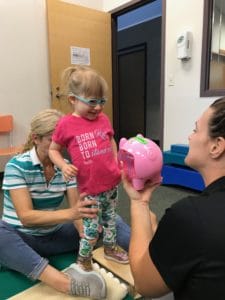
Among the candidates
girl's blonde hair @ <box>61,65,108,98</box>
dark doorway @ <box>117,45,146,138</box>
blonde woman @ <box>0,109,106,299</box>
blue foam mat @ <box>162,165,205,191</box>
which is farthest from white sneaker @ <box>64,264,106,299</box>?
dark doorway @ <box>117,45,146,138</box>

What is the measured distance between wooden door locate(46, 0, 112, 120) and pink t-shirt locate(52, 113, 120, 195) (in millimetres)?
2021

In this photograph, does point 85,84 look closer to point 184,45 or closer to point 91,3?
point 184,45

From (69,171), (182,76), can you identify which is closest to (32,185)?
(69,171)

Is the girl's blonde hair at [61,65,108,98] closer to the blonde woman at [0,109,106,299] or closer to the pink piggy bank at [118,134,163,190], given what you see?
the blonde woman at [0,109,106,299]

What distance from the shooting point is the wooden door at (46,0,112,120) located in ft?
9.96

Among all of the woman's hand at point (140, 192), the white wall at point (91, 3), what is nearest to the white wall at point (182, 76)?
the white wall at point (91, 3)

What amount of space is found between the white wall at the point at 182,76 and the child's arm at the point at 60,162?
1861mm

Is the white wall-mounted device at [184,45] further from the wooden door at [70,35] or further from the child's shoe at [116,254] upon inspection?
the child's shoe at [116,254]

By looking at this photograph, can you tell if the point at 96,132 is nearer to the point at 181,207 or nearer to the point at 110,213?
the point at 110,213

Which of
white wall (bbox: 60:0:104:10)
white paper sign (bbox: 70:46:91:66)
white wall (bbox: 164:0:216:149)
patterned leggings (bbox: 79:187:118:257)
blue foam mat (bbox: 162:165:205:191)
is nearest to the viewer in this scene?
patterned leggings (bbox: 79:187:118:257)

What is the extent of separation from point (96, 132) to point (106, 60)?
2.54 meters

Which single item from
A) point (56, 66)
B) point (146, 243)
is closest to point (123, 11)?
point (56, 66)

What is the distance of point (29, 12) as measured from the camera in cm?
296

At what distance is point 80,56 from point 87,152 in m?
2.41
